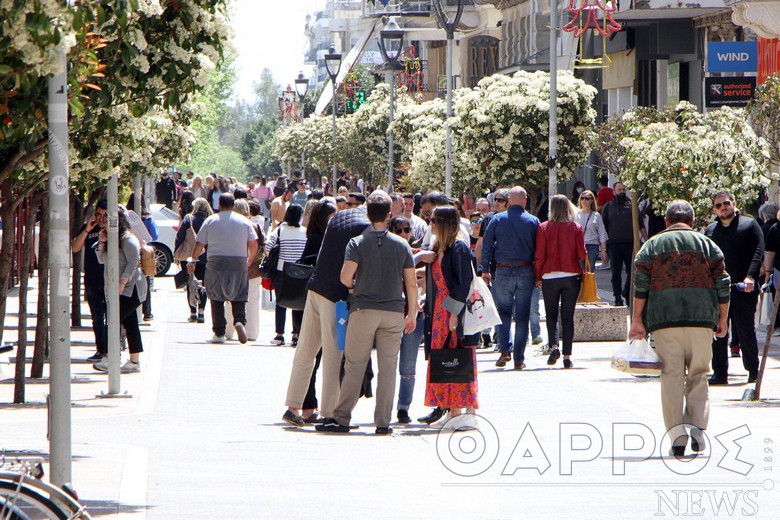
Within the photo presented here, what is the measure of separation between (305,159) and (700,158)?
173ft

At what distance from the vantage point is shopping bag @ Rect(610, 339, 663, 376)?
936 centimetres

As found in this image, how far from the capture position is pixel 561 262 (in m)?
14.6

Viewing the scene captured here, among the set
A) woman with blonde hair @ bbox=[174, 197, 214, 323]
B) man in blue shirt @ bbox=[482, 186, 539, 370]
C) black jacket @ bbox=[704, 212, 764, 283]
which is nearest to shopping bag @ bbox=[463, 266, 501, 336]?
black jacket @ bbox=[704, 212, 764, 283]

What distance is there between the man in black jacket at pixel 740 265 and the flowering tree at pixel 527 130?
38.7ft

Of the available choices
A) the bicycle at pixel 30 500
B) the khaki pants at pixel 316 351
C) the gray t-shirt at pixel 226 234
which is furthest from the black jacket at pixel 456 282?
the gray t-shirt at pixel 226 234

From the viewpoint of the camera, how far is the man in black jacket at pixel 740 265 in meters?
12.9

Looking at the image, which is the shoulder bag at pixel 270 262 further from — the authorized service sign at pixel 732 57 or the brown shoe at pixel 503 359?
the authorized service sign at pixel 732 57

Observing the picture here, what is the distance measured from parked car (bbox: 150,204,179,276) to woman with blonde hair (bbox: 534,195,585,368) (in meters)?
14.4

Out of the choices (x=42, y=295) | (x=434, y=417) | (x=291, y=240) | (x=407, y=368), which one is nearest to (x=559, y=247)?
(x=291, y=240)

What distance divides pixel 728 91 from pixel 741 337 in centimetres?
1024

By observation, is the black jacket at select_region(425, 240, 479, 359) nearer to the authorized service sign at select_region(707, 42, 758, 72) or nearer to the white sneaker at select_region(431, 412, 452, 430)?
the white sneaker at select_region(431, 412, 452, 430)

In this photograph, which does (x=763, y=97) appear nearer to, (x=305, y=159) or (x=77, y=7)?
(x=77, y=7)

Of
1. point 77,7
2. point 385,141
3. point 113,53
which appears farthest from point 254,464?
point 385,141

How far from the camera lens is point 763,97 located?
12.7 meters
